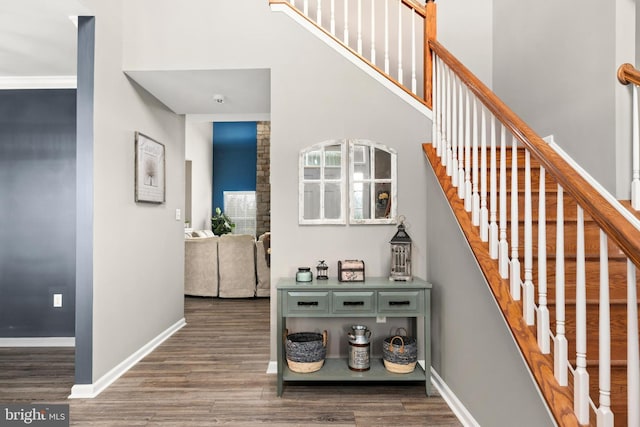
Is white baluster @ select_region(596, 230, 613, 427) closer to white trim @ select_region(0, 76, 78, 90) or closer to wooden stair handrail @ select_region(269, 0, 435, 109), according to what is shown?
wooden stair handrail @ select_region(269, 0, 435, 109)

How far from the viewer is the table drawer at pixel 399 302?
273 centimetres

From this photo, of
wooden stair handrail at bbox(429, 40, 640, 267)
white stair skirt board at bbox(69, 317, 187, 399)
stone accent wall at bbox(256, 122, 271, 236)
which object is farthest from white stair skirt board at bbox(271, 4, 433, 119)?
stone accent wall at bbox(256, 122, 271, 236)

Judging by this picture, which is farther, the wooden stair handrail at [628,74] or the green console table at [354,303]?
the green console table at [354,303]

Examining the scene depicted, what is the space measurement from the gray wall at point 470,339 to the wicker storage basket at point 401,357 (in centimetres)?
19

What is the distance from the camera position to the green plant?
952cm

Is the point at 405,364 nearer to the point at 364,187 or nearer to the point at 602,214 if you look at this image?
the point at 364,187

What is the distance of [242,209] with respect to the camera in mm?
10258

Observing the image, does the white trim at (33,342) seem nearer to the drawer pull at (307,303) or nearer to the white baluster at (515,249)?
the drawer pull at (307,303)

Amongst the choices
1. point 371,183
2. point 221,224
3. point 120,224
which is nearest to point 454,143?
point 371,183

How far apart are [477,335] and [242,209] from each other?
337 inches

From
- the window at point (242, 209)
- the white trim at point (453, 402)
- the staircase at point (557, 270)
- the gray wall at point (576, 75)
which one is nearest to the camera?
the staircase at point (557, 270)

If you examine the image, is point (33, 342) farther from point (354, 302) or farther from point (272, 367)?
point (354, 302)

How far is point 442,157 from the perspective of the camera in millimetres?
2822

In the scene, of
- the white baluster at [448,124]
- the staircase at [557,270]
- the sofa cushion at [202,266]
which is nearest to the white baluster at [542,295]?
the staircase at [557,270]
